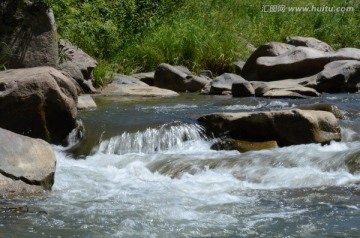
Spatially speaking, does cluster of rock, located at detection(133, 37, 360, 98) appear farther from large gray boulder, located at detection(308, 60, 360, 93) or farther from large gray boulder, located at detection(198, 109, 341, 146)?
large gray boulder, located at detection(198, 109, 341, 146)

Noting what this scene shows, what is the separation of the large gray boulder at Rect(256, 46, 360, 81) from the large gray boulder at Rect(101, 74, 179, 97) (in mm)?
1847

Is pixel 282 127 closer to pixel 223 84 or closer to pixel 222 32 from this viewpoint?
pixel 223 84

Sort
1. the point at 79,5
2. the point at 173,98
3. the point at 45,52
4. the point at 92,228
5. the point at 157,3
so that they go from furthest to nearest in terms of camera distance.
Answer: the point at 157,3, the point at 79,5, the point at 173,98, the point at 45,52, the point at 92,228

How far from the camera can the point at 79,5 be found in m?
12.2

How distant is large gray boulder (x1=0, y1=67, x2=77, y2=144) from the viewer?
24.2 ft

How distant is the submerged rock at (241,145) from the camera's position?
24.6ft

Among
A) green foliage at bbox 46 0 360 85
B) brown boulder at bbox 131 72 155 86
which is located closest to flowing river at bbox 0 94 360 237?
brown boulder at bbox 131 72 155 86

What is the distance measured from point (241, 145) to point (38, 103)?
2154mm


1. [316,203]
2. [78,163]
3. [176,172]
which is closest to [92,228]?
[316,203]

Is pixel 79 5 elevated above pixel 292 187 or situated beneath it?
elevated above

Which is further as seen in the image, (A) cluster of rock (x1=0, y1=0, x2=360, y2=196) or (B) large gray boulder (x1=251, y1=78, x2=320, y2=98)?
(B) large gray boulder (x1=251, y1=78, x2=320, y2=98)

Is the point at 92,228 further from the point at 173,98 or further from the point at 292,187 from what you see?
the point at 173,98

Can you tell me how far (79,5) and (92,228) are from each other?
8.12m

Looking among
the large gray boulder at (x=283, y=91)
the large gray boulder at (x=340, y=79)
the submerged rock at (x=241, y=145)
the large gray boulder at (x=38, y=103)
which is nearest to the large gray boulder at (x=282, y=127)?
the submerged rock at (x=241, y=145)
